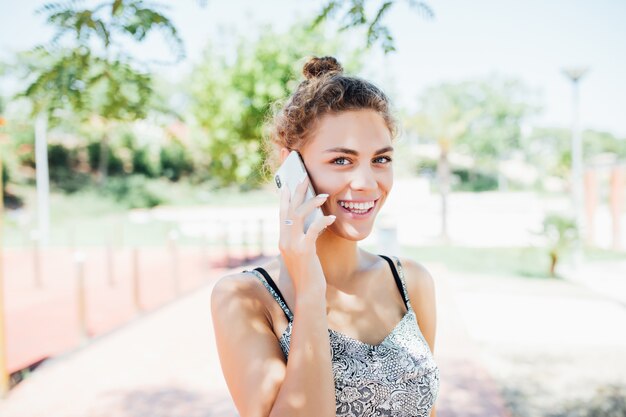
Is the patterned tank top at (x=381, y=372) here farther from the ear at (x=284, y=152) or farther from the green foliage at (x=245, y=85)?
the green foliage at (x=245, y=85)

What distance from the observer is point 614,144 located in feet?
249

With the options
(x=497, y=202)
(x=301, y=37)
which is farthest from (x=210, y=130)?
(x=497, y=202)

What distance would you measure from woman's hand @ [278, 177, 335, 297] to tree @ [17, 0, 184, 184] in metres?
1.57

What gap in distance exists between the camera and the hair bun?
6.12 feet

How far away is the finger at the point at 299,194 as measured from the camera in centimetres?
149

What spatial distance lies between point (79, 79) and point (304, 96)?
62.3 inches

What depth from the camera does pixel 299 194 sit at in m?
1.51

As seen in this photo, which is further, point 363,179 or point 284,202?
point 363,179

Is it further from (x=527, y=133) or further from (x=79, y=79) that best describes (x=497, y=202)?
(x=79, y=79)

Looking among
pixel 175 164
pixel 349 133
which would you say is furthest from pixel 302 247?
pixel 175 164

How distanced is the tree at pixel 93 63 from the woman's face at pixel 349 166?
4.39ft

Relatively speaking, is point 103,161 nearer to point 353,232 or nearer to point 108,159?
point 108,159

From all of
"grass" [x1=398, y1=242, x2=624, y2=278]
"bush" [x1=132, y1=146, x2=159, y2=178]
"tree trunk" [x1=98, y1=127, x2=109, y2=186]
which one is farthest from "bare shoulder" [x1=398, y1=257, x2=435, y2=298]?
"bush" [x1=132, y1=146, x2=159, y2=178]

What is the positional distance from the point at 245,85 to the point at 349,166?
10.5 meters
